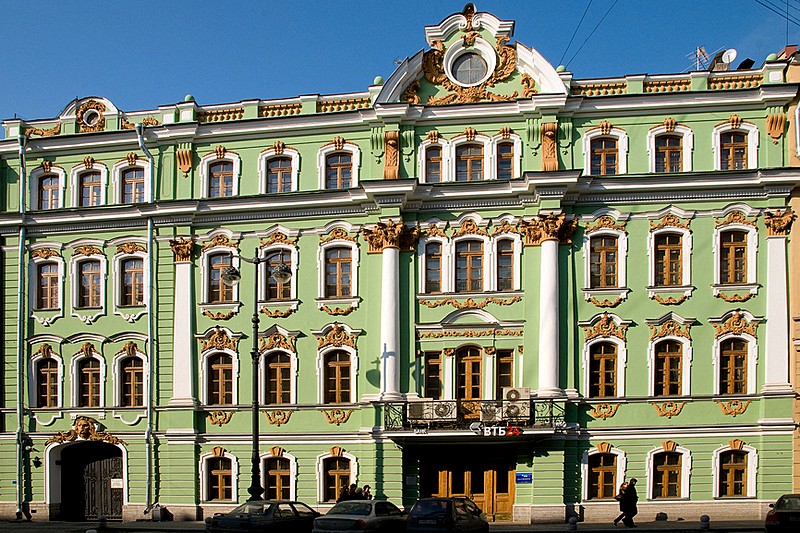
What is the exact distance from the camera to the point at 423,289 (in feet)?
111

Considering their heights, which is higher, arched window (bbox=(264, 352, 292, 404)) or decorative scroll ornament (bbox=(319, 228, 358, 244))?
decorative scroll ornament (bbox=(319, 228, 358, 244))

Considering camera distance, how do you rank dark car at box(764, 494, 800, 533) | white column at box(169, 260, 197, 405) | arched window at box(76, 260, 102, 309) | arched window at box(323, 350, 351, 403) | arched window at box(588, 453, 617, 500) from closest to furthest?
dark car at box(764, 494, 800, 533)
arched window at box(588, 453, 617, 500)
arched window at box(323, 350, 351, 403)
white column at box(169, 260, 197, 405)
arched window at box(76, 260, 102, 309)

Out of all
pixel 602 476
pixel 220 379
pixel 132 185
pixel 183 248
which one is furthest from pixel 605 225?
pixel 132 185

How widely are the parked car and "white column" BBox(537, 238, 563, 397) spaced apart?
8.33 meters

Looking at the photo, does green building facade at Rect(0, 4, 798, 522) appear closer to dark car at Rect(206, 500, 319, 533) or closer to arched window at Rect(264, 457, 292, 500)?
arched window at Rect(264, 457, 292, 500)

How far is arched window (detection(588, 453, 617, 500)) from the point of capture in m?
32.4

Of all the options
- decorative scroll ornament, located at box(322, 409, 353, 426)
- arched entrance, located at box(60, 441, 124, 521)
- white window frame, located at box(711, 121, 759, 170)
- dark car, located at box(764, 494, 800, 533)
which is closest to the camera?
dark car, located at box(764, 494, 800, 533)

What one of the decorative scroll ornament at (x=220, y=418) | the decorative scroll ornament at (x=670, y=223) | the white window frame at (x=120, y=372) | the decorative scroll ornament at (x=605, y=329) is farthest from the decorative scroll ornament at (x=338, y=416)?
the decorative scroll ornament at (x=670, y=223)

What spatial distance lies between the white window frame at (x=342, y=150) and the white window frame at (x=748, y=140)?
13003mm

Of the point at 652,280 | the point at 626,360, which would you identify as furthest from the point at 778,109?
the point at 626,360

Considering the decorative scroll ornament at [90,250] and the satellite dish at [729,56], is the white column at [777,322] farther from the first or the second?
the decorative scroll ornament at [90,250]

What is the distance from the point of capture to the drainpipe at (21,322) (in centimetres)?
3584

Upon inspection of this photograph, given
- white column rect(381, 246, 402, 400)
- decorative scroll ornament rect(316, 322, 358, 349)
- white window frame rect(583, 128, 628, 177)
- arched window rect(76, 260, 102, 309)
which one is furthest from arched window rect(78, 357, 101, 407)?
white window frame rect(583, 128, 628, 177)

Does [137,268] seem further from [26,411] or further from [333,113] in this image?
[333,113]
